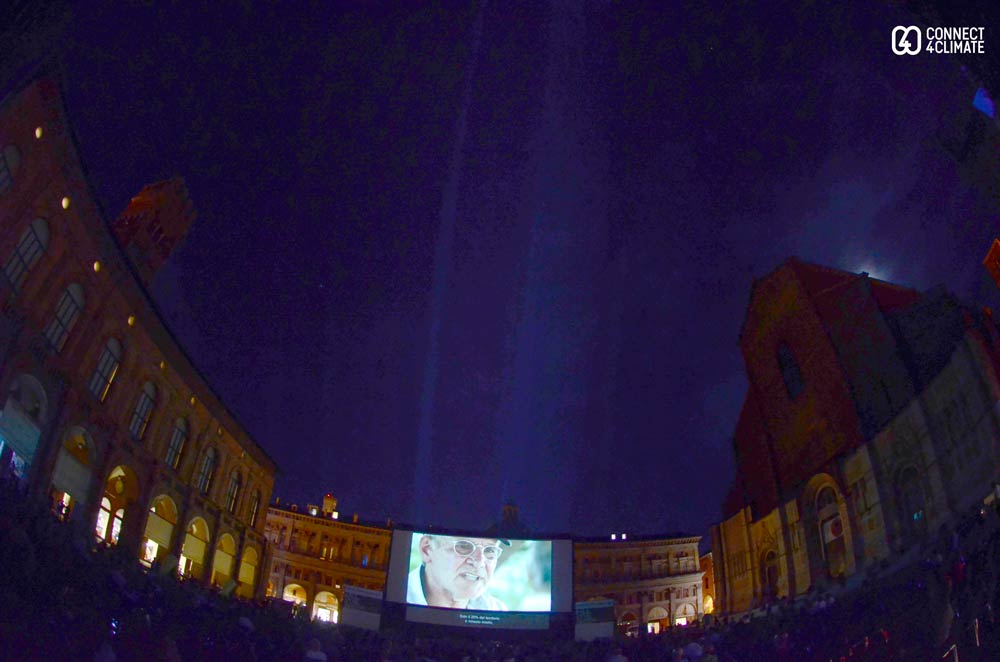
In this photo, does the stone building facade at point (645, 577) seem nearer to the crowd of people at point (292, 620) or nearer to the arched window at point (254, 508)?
the arched window at point (254, 508)

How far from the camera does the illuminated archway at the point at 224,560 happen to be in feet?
154

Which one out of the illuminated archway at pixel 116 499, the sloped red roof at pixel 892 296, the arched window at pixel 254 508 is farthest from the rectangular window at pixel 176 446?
the sloped red roof at pixel 892 296

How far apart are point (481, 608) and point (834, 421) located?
81.2 ft

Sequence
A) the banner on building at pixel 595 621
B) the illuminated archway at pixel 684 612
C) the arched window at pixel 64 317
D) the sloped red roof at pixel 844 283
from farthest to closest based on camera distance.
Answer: the illuminated archway at pixel 684 612
the sloped red roof at pixel 844 283
the banner on building at pixel 595 621
the arched window at pixel 64 317

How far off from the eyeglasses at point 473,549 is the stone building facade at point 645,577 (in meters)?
41.8

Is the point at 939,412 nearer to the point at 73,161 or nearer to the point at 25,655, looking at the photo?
the point at 25,655

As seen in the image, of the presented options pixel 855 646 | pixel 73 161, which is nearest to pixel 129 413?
pixel 73 161

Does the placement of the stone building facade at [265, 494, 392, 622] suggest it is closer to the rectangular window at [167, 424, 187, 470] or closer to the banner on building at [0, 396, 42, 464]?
the rectangular window at [167, 424, 187, 470]

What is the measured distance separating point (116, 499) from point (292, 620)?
1369cm

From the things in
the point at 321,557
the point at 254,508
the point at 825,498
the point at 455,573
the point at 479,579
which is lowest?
the point at 479,579

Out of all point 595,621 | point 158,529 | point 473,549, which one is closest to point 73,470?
point 158,529

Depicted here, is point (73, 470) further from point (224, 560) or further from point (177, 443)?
point (224, 560)

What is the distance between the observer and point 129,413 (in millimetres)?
34906

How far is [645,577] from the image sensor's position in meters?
77.6
